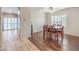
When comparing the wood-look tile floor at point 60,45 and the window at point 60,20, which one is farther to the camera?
the window at point 60,20

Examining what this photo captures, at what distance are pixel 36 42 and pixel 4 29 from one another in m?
0.68

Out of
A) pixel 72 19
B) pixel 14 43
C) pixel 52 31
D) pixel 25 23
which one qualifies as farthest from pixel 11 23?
pixel 72 19

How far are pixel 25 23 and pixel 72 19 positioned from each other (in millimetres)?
952

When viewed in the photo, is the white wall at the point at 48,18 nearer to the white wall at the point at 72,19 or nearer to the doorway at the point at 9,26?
the white wall at the point at 72,19

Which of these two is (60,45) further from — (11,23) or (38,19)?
(11,23)

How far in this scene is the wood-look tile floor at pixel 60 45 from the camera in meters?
2.05

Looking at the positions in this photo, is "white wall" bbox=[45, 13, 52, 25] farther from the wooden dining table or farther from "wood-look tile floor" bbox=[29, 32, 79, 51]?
"wood-look tile floor" bbox=[29, 32, 79, 51]

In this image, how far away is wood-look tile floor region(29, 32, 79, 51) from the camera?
205 cm

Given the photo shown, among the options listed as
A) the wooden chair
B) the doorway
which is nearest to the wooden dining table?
the wooden chair

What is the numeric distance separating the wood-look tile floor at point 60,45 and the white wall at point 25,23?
6.1 inches

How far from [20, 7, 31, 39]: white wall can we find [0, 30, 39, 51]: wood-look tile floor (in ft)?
0.39

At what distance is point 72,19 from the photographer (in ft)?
6.99

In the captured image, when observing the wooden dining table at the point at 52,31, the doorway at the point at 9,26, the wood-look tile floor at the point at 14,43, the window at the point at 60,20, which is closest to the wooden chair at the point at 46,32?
the wooden dining table at the point at 52,31
